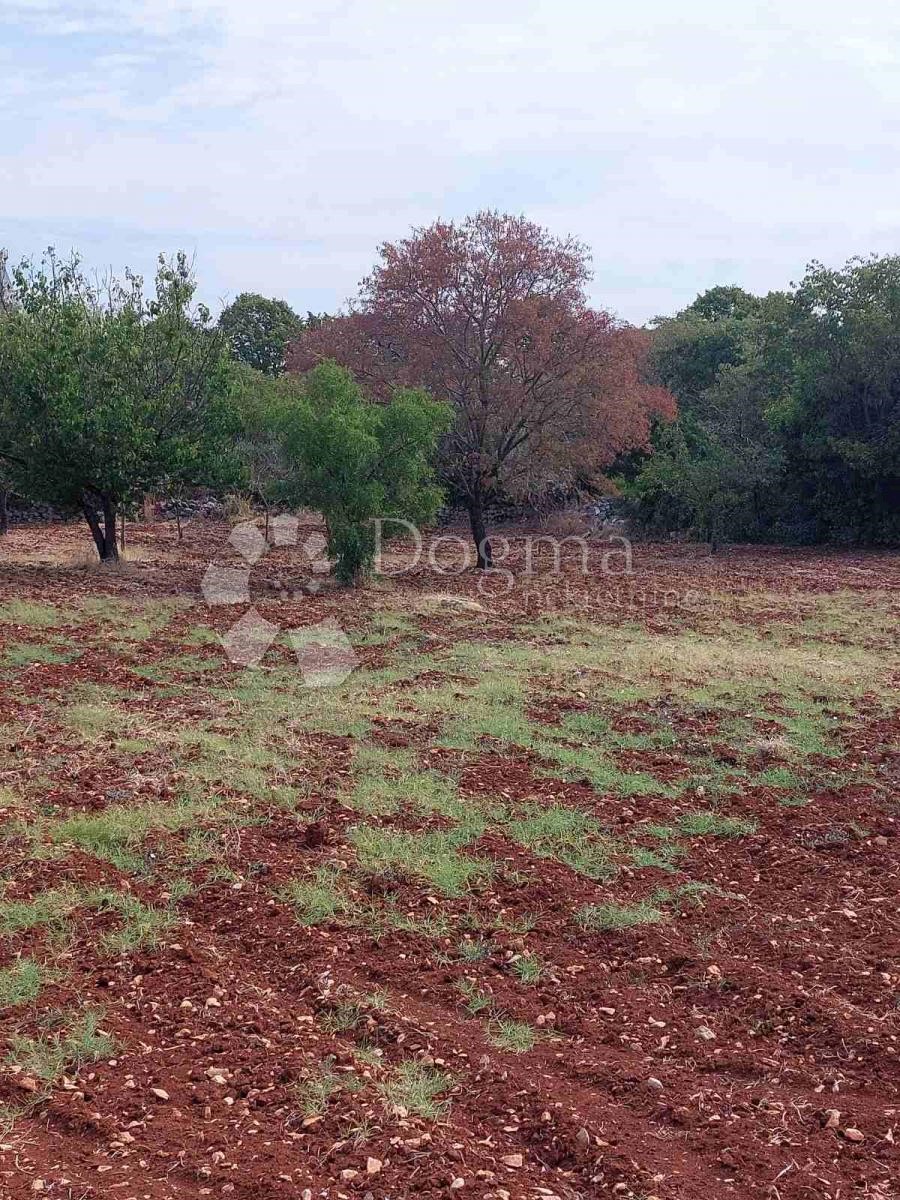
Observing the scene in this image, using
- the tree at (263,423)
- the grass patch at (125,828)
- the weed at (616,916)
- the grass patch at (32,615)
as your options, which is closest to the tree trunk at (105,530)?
the tree at (263,423)

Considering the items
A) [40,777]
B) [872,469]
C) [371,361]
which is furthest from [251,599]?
[872,469]

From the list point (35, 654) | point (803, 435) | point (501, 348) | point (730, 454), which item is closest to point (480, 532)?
point (501, 348)

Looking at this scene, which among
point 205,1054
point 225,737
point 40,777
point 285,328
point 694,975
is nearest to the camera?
point 205,1054

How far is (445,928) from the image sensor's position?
4184mm

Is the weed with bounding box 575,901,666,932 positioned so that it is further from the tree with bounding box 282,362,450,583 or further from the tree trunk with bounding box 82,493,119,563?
the tree trunk with bounding box 82,493,119,563

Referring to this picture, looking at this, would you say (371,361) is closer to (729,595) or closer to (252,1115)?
(729,595)

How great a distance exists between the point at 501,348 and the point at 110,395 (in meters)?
5.79

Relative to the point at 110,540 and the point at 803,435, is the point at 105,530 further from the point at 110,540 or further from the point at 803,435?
the point at 803,435

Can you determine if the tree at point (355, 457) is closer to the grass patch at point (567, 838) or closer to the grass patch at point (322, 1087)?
the grass patch at point (567, 838)

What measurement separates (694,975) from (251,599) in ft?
29.9

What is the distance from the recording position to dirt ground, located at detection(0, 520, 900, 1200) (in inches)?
113

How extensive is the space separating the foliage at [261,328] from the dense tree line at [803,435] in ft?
49.4

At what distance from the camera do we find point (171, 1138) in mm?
2830

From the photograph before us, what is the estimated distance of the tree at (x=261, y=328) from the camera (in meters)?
32.3
